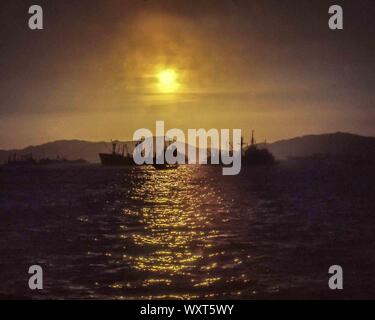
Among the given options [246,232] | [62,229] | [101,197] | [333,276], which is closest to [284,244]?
[246,232]

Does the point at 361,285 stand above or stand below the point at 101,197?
below

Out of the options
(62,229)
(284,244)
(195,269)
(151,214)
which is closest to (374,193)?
(151,214)

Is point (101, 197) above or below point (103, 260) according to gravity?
above

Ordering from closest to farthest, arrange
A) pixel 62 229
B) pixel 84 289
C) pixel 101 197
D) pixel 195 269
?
pixel 84 289
pixel 195 269
pixel 62 229
pixel 101 197

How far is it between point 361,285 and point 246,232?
629 cm

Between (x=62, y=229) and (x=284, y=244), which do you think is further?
(x=62, y=229)

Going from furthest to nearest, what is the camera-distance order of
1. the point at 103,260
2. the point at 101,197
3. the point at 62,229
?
the point at 101,197 → the point at 62,229 → the point at 103,260

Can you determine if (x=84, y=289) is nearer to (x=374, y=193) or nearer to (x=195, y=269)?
(x=195, y=269)

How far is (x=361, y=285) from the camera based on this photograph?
357 inches
